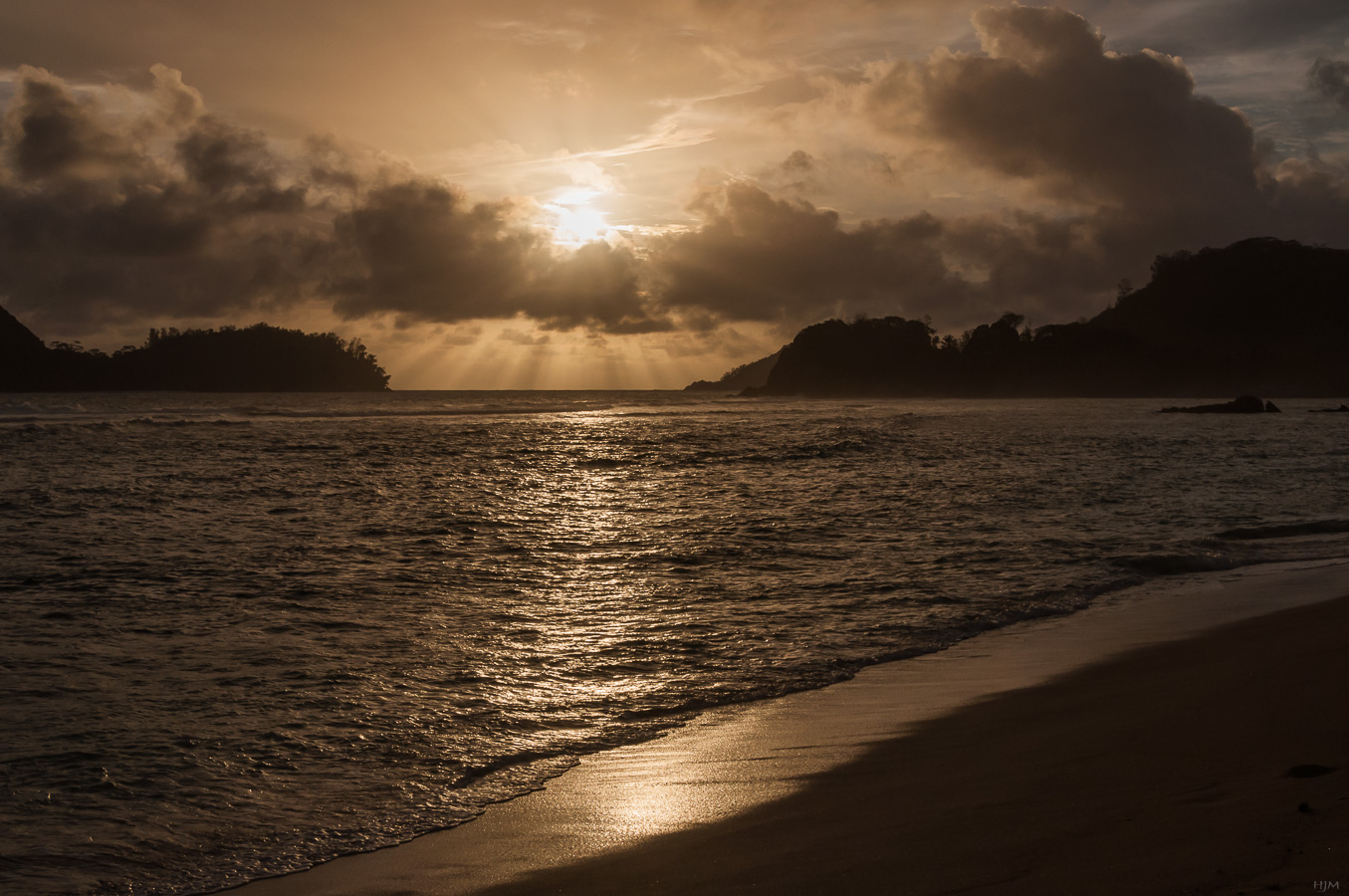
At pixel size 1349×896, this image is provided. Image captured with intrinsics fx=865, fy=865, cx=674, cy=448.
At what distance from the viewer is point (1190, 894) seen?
3.52m

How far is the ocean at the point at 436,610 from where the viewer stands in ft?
19.6

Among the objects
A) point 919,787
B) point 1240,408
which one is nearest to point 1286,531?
point 919,787

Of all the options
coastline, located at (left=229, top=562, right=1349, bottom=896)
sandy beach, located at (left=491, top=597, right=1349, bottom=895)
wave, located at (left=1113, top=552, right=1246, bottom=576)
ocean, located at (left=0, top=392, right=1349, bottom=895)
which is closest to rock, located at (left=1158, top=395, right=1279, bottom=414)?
ocean, located at (left=0, top=392, right=1349, bottom=895)

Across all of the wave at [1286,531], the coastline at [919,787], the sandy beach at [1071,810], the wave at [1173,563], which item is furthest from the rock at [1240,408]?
the sandy beach at [1071,810]

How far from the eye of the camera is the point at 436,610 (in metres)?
11.3

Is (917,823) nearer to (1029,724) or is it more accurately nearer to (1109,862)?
(1109,862)

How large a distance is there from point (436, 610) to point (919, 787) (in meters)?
7.41

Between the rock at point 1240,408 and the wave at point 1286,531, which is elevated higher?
the rock at point 1240,408

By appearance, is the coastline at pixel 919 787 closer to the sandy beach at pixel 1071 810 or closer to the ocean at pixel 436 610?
the sandy beach at pixel 1071 810

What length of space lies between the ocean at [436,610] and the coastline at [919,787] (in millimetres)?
541

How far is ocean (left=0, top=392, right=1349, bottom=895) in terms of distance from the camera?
598 centimetres

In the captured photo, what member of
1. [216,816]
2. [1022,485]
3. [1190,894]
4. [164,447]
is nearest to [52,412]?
[164,447]

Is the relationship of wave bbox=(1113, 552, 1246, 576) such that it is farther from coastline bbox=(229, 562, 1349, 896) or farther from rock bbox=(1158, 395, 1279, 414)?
rock bbox=(1158, 395, 1279, 414)

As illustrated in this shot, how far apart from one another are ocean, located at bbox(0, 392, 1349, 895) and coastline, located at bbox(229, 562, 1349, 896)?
0.54 m
